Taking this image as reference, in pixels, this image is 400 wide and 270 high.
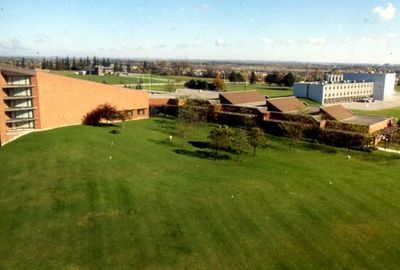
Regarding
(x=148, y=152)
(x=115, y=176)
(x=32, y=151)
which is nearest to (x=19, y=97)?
(x=32, y=151)

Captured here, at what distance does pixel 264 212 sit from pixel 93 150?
844 inches

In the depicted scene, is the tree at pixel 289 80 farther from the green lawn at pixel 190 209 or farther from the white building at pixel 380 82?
the green lawn at pixel 190 209

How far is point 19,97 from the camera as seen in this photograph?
152ft

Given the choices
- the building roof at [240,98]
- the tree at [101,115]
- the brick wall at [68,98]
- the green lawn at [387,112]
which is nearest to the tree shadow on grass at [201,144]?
the tree at [101,115]

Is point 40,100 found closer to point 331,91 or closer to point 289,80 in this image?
point 331,91

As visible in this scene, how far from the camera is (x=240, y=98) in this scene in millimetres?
69812

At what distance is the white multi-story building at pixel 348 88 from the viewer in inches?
3762

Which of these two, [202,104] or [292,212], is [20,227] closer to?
[292,212]

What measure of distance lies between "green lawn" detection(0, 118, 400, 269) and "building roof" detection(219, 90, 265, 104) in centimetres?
2536

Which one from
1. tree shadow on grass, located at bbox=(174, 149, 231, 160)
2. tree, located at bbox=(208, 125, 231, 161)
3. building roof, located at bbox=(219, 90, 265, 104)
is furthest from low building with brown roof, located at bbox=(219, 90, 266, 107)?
tree, located at bbox=(208, 125, 231, 161)

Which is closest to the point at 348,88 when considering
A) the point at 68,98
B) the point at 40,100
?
the point at 68,98

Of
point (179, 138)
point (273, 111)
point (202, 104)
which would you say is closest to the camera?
point (179, 138)

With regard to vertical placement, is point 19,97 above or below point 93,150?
above

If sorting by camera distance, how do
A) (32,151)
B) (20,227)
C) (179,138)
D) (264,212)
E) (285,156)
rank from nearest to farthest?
1. (20,227)
2. (264,212)
3. (32,151)
4. (285,156)
5. (179,138)
